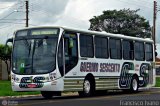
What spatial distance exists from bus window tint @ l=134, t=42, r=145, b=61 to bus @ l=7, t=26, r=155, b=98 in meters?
2.29

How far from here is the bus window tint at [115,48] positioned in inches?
1076

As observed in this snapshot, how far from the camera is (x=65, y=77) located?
76.0ft

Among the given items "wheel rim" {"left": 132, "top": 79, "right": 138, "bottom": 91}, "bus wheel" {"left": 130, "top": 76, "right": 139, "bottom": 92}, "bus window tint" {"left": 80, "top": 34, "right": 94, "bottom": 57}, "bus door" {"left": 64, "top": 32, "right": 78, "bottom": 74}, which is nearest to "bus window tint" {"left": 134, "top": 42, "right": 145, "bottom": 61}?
"bus wheel" {"left": 130, "top": 76, "right": 139, "bottom": 92}

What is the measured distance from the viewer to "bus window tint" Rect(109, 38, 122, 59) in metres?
27.3

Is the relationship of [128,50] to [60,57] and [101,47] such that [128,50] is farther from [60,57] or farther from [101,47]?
[60,57]

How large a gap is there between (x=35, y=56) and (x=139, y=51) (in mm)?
9470

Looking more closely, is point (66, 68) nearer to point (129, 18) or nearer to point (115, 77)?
point (115, 77)

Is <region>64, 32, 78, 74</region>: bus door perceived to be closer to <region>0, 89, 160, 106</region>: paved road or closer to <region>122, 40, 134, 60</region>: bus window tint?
<region>0, 89, 160, 106</region>: paved road

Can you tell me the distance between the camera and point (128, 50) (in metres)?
29.2

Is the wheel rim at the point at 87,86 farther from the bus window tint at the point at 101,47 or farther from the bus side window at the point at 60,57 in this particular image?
the bus side window at the point at 60,57

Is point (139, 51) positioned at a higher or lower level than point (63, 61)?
→ higher

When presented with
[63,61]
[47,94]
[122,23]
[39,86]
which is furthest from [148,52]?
[122,23]

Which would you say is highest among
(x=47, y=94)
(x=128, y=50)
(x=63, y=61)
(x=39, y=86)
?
(x=128, y=50)

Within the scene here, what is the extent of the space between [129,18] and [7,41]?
68.3 metres
